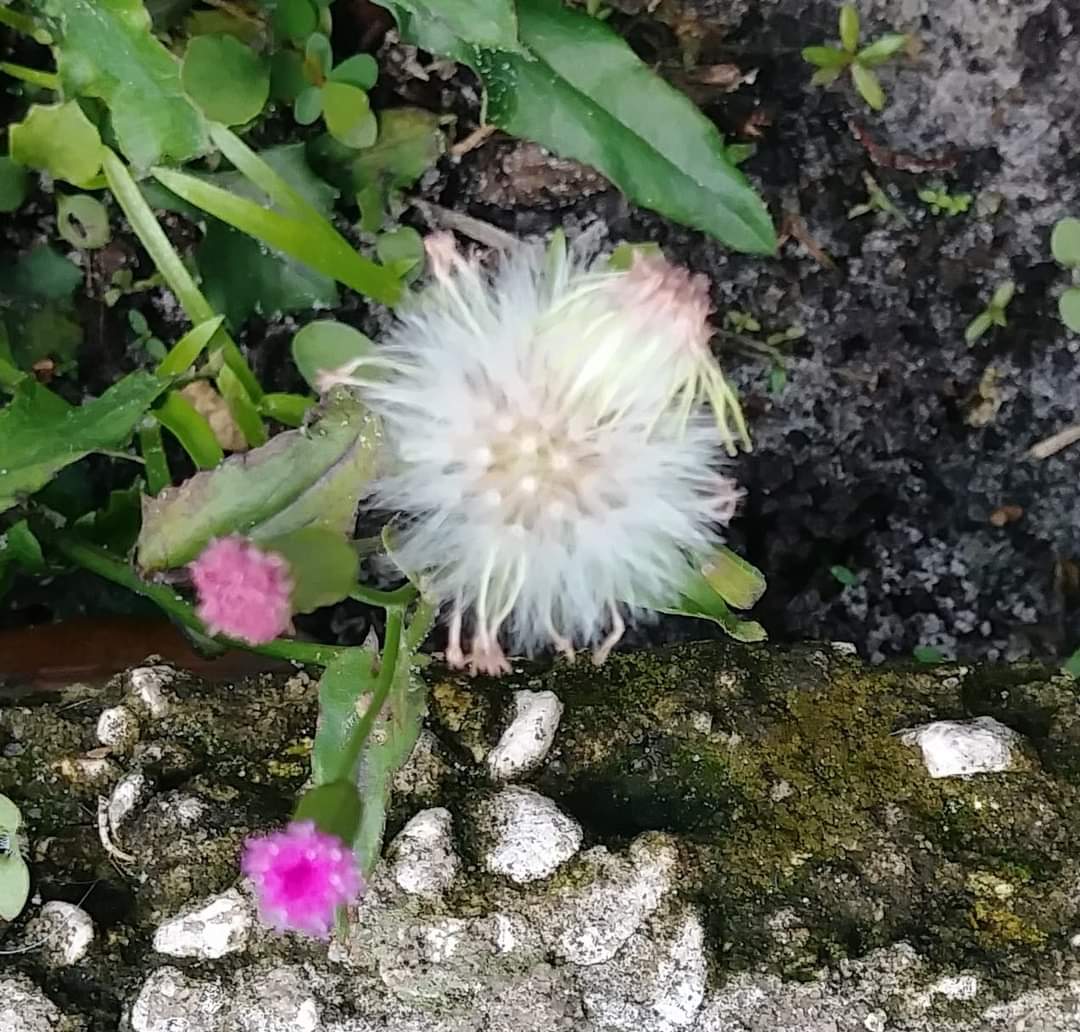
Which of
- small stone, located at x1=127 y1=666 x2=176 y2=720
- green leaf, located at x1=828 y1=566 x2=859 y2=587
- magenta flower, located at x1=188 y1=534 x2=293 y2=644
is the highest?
magenta flower, located at x1=188 y1=534 x2=293 y2=644

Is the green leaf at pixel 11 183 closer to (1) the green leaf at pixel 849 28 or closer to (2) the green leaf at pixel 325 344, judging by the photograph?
(2) the green leaf at pixel 325 344

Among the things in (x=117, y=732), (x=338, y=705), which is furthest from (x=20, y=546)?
(x=338, y=705)

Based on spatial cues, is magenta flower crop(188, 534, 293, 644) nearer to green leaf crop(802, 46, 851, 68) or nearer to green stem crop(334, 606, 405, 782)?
green stem crop(334, 606, 405, 782)

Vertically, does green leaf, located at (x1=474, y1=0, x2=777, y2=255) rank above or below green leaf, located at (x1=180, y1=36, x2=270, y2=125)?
above

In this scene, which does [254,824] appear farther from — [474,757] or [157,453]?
[157,453]

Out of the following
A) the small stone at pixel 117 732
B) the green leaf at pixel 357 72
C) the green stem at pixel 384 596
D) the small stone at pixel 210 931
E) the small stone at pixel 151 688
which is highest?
the green leaf at pixel 357 72

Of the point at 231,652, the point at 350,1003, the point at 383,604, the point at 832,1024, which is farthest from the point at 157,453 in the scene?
the point at 832,1024

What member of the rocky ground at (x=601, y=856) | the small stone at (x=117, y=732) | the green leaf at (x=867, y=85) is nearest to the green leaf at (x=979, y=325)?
the green leaf at (x=867, y=85)

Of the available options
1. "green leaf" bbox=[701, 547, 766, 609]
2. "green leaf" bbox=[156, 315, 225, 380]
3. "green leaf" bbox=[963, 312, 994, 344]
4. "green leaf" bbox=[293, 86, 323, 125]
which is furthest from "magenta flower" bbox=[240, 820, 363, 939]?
"green leaf" bbox=[963, 312, 994, 344]

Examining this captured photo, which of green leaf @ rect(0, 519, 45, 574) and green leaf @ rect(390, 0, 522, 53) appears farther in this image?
green leaf @ rect(0, 519, 45, 574)
